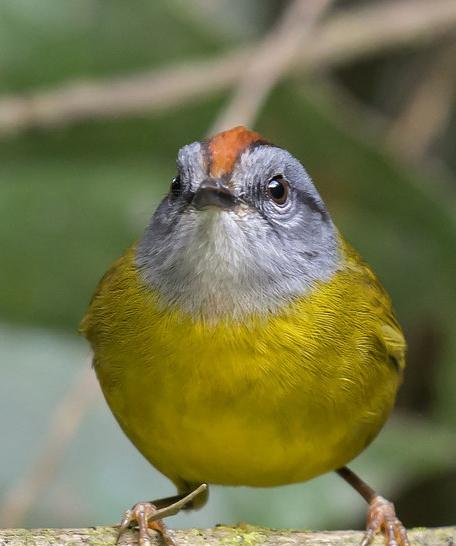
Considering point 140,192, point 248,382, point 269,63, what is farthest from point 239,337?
point 140,192

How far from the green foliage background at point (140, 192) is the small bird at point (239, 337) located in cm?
185

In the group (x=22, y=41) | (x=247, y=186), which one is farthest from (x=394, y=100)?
(x=247, y=186)

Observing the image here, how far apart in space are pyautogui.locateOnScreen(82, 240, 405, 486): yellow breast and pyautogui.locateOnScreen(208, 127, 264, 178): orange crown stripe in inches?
19.7

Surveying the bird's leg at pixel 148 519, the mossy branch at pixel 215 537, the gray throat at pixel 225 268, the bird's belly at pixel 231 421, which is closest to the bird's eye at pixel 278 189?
the gray throat at pixel 225 268

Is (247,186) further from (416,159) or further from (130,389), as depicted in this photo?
(416,159)

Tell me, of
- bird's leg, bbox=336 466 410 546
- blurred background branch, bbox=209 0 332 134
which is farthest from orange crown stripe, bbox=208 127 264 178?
blurred background branch, bbox=209 0 332 134

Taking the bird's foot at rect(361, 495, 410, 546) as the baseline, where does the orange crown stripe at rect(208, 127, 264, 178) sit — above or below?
above

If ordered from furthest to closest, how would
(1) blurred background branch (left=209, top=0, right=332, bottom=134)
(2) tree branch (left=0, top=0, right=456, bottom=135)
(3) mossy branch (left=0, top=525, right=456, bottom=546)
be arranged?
(2) tree branch (left=0, top=0, right=456, bottom=135) < (1) blurred background branch (left=209, top=0, right=332, bottom=134) < (3) mossy branch (left=0, top=525, right=456, bottom=546)

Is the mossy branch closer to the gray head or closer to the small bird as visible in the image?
the small bird

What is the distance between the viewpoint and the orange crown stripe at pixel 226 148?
4016 mm

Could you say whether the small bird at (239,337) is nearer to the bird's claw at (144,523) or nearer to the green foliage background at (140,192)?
the bird's claw at (144,523)

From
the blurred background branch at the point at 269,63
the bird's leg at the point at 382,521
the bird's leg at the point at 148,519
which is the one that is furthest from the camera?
the blurred background branch at the point at 269,63

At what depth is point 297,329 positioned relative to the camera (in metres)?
4.06

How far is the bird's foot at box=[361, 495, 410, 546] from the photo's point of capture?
4.38 m
